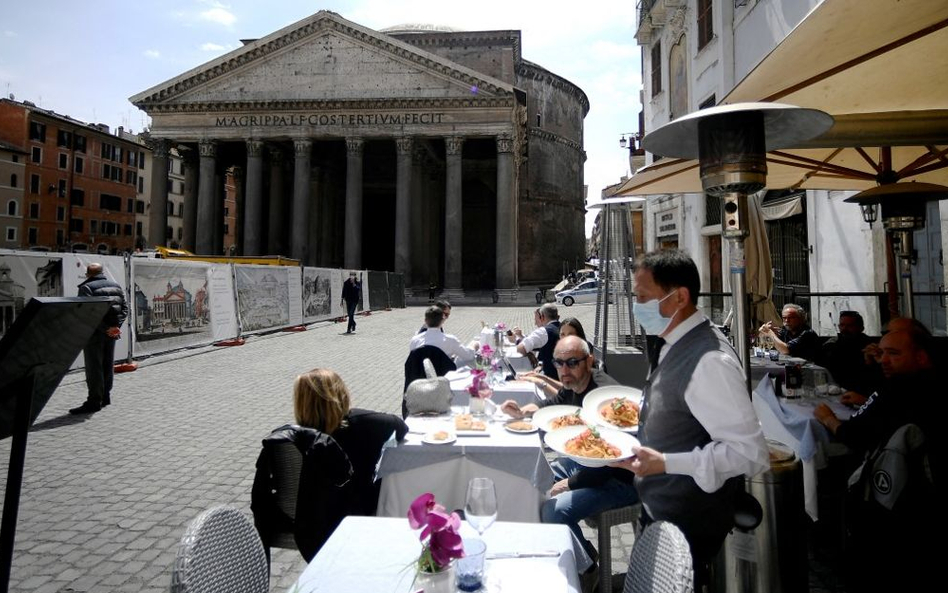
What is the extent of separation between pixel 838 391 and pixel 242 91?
32548 mm

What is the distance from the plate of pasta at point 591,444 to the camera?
242 centimetres

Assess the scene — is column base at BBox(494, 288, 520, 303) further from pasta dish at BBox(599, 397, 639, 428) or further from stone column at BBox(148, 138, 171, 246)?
pasta dish at BBox(599, 397, 639, 428)

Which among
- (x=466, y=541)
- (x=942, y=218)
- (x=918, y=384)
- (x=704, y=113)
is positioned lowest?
(x=466, y=541)

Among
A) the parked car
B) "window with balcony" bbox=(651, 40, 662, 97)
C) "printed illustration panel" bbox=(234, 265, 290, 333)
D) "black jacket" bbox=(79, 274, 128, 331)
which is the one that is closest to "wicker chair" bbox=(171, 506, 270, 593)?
"black jacket" bbox=(79, 274, 128, 331)

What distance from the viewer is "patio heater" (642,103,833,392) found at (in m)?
2.54

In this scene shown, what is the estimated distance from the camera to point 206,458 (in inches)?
198

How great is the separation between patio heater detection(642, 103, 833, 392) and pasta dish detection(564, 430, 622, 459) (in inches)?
33.2

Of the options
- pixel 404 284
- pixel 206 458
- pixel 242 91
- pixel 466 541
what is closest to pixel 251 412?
pixel 206 458

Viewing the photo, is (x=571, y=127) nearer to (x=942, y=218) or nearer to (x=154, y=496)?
(x=942, y=218)

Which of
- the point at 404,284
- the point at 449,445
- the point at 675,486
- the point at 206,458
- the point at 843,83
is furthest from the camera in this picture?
the point at 404,284

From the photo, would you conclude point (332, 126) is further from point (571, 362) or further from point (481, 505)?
point (481, 505)

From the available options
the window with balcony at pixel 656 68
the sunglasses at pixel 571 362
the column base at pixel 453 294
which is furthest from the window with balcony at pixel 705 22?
the column base at pixel 453 294

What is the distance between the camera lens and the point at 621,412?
10.2ft

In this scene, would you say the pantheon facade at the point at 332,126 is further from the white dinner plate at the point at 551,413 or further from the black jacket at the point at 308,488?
the black jacket at the point at 308,488
